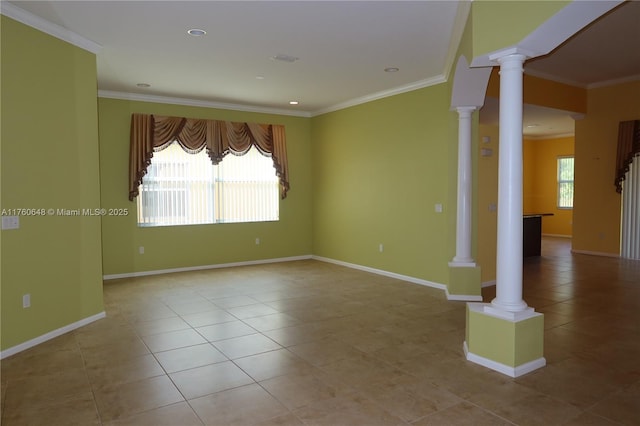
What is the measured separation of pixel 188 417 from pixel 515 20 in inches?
136

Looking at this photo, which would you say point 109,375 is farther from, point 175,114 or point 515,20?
point 175,114

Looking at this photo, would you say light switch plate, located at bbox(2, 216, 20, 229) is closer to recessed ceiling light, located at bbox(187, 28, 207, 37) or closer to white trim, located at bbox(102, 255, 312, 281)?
recessed ceiling light, located at bbox(187, 28, 207, 37)

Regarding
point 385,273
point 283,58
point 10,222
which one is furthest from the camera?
point 385,273

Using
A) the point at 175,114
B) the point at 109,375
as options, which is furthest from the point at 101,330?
the point at 175,114

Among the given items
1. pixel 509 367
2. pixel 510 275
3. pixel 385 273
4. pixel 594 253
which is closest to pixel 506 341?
pixel 509 367

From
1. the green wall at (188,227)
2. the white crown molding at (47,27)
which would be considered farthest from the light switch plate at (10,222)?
the green wall at (188,227)

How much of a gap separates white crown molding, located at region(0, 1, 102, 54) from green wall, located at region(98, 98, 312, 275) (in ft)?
7.89

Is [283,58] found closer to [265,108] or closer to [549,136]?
[265,108]

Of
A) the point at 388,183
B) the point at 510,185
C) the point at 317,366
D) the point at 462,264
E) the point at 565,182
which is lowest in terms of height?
the point at 317,366

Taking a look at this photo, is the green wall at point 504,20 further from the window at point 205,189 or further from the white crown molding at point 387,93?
the window at point 205,189

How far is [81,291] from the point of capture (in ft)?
14.8

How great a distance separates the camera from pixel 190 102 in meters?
7.43

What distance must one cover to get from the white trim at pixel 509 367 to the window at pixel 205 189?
5.41 meters

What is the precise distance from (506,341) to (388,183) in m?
3.93
